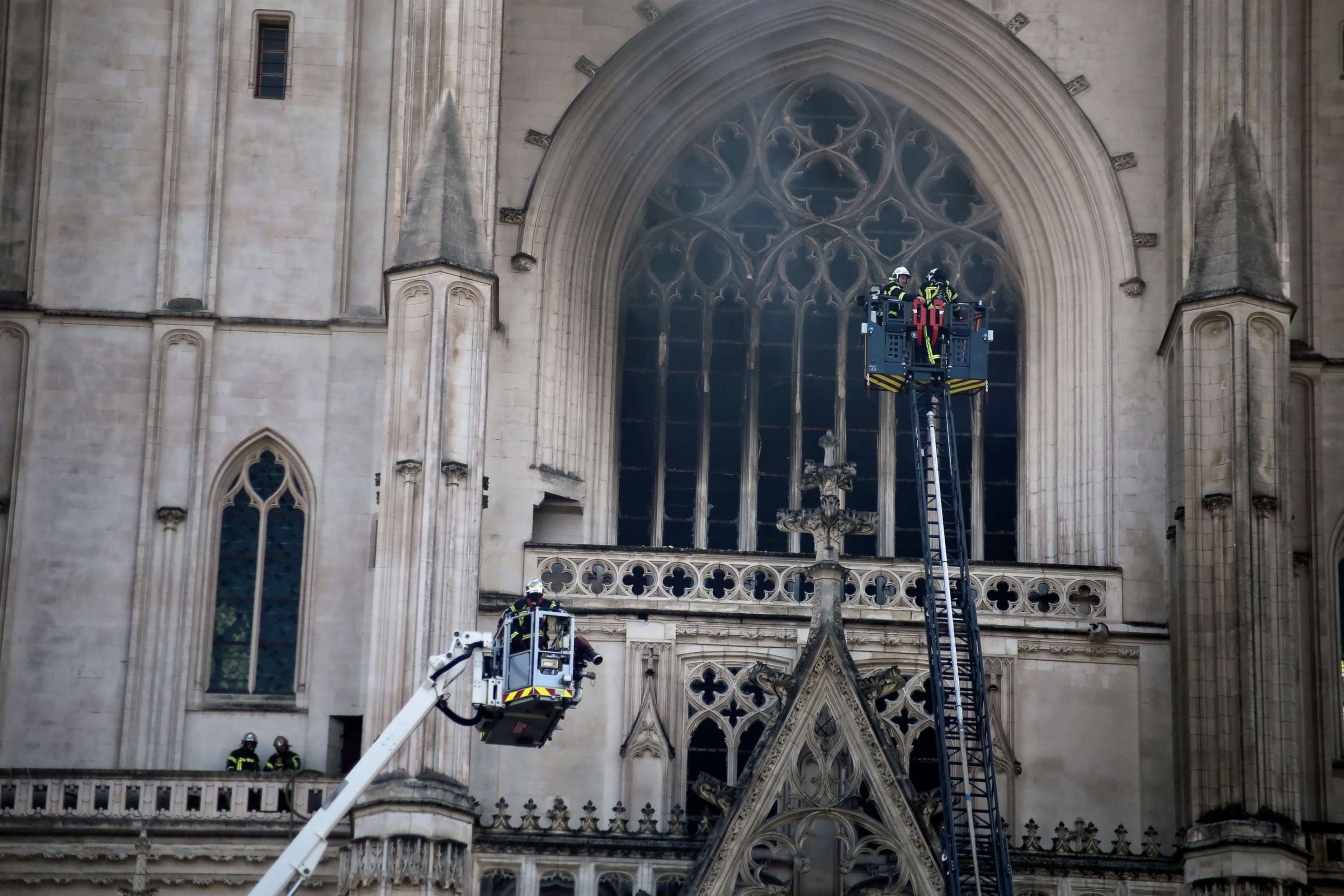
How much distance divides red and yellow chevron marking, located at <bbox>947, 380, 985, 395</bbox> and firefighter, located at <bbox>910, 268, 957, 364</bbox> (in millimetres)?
273

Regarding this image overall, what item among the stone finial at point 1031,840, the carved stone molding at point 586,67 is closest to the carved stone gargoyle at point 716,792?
the stone finial at point 1031,840

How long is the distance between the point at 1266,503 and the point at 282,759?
9621 millimetres

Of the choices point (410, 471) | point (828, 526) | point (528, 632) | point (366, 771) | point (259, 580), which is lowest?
point (366, 771)

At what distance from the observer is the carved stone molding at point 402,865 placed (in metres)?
30.0

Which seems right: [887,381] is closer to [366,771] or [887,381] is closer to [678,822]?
[678,822]

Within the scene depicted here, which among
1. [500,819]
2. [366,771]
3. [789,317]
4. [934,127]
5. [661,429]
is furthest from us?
[934,127]

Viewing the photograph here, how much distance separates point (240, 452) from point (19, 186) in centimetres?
359

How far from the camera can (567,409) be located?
34438 mm

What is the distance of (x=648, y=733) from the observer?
32.5 meters

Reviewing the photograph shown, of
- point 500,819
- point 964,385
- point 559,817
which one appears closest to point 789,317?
point 964,385

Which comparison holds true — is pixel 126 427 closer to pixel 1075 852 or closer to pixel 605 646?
pixel 605 646

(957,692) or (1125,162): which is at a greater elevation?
(1125,162)

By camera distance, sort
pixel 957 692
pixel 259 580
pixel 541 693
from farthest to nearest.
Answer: pixel 259 580, pixel 957 692, pixel 541 693

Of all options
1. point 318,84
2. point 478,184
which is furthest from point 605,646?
point 318,84
